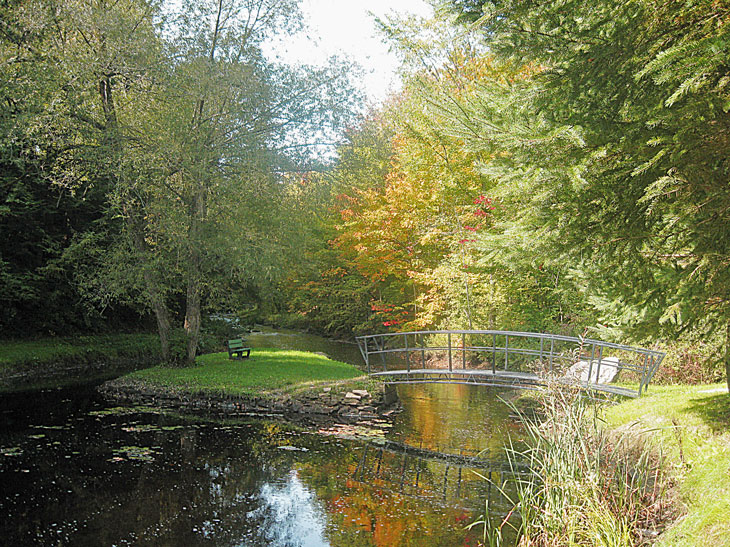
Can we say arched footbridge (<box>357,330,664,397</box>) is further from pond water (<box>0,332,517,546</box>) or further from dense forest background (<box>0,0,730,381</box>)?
pond water (<box>0,332,517,546</box>)

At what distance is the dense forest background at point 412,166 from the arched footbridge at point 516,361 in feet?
2.27

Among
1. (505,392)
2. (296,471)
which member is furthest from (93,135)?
(505,392)

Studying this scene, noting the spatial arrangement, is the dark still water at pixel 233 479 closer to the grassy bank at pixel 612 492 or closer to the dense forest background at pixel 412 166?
the grassy bank at pixel 612 492

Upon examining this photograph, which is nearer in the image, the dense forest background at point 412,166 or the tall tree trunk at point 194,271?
the dense forest background at point 412,166

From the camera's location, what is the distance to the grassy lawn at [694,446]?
15.7 feet

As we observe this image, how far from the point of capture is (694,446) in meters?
6.63

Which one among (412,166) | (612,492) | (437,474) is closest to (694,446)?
(612,492)

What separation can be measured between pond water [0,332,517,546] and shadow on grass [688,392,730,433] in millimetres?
2813

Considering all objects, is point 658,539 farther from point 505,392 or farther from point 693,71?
point 505,392

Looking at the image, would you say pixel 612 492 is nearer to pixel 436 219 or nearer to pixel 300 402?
pixel 300 402

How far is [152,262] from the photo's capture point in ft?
47.0

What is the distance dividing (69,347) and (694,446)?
60.1 ft

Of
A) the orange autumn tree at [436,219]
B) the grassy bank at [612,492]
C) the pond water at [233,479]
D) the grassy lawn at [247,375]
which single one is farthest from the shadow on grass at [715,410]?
the grassy lawn at [247,375]

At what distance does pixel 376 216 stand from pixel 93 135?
408 inches
